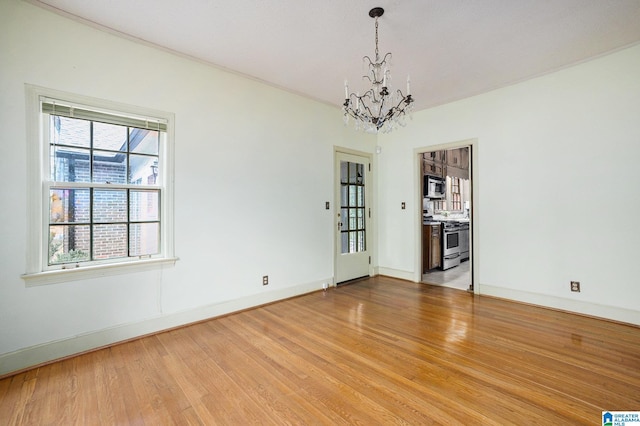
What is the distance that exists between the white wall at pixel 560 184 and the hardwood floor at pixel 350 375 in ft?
1.60

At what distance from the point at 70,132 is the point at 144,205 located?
84 centimetres

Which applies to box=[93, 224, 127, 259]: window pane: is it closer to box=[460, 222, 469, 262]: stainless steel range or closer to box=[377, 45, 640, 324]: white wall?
box=[377, 45, 640, 324]: white wall

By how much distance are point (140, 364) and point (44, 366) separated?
76 centimetres

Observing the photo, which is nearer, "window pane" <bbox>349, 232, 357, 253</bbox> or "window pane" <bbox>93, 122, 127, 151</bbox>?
"window pane" <bbox>93, 122, 127, 151</bbox>

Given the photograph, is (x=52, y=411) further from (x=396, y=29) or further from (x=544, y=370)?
(x=396, y=29)

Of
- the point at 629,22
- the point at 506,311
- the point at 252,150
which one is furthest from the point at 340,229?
the point at 629,22

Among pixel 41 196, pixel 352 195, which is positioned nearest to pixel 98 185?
pixel 41 196

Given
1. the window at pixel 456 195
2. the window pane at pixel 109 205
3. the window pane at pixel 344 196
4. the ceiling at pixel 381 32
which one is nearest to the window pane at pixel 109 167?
the window pane at pixel 109 205

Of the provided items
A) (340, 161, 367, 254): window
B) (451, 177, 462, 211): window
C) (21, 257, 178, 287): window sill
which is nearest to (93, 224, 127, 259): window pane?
(21, 257, 178, 287): window sill

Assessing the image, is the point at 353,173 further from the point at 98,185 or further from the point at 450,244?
the point at 98,185

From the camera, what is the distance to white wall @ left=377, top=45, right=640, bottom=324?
296 centimetres

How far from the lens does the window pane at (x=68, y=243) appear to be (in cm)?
237

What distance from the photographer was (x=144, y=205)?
9.26ft

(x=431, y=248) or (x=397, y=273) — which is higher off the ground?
(x=431, y=248)
